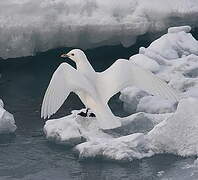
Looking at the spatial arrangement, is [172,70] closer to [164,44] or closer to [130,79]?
[164,44]

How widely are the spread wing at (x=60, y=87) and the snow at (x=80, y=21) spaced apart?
169 centimetres

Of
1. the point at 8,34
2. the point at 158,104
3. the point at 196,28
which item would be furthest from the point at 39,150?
the point at 196,28

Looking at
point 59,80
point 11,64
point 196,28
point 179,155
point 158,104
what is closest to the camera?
point 179,155

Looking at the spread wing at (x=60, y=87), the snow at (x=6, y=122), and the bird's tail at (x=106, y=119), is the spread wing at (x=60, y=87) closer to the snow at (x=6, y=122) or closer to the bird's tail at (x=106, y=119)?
the bird's tail at (x=106, y=119)

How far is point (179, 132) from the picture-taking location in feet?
18.6

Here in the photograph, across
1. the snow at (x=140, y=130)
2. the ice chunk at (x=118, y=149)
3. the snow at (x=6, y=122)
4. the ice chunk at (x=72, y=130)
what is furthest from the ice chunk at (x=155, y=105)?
the snow at (x=6, y=122)

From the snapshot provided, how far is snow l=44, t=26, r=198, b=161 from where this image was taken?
555 cm

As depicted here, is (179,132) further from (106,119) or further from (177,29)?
(177,29)

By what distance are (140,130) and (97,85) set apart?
0.55m

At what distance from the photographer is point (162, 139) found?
5.68 meters

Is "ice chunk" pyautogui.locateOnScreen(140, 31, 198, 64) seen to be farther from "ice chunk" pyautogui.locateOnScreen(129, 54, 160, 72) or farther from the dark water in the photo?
the dark water

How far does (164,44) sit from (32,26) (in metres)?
1.42

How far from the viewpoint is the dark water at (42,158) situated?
5.36 meters

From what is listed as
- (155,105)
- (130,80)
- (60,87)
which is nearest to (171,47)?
(155,105)
